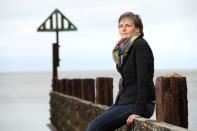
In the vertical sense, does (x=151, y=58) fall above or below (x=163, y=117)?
above

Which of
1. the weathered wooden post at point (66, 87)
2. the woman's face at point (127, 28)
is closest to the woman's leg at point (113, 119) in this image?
the woman's face at point (127, 28)

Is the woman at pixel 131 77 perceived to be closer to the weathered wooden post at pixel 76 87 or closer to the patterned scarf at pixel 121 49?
the patterned scarf at pixel 121 49

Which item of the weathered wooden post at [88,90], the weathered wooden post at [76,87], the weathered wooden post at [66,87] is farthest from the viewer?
the weathered wooden post at [66,87]

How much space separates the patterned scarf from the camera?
5.75m

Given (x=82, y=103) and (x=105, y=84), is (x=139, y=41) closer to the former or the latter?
(x=105, y=84)

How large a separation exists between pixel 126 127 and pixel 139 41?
99 cm

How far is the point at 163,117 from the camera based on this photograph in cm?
582

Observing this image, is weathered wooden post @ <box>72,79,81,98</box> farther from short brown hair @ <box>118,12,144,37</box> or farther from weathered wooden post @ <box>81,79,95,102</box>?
short brown hair @ <box>118,12,144,37</box>

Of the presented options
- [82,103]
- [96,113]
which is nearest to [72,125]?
[82,103]

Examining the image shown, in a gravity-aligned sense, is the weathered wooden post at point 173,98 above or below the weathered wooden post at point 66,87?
above

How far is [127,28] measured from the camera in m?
5.84

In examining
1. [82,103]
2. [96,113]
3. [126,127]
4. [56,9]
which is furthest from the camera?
[56,9]

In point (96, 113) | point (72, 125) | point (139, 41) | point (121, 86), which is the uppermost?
point (139, 41)

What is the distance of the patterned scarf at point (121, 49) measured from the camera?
575 centimetres
